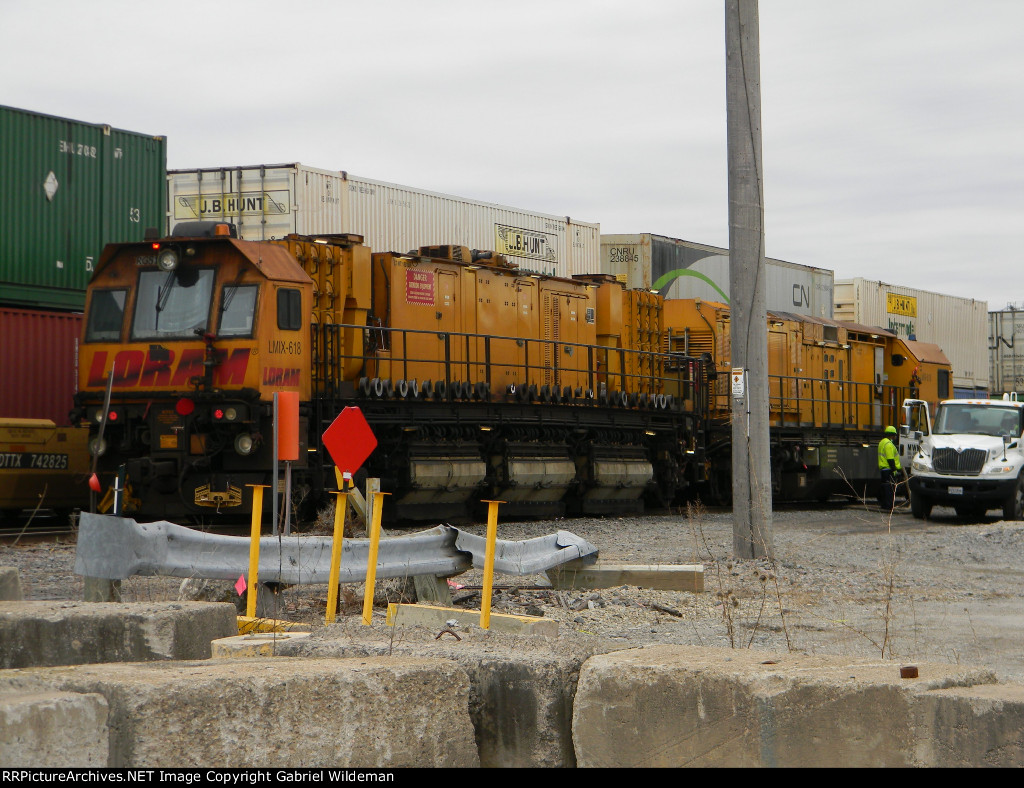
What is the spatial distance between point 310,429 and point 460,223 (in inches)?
416

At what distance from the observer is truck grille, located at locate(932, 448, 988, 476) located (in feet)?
71.7

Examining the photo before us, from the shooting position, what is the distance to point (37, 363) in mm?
18562

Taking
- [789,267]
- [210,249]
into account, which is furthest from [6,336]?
[789,267]

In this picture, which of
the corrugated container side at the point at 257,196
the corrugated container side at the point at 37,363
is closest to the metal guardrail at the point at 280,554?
the corrugated container side at the point at 37,363

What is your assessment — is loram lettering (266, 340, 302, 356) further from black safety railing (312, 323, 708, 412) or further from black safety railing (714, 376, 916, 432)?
black safety railing (714, 376, 916, 432)

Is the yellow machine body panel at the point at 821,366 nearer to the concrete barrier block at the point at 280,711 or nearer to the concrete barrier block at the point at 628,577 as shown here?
the concrete barrier block at the point at 628,577

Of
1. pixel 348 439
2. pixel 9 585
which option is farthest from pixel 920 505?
pixel 9 585

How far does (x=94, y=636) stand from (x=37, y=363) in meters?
14.5

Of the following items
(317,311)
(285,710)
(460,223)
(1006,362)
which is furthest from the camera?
(1006,362)

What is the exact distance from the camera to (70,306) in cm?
1969

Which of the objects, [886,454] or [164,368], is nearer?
[164,368]

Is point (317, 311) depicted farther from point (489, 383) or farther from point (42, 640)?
point (42, 640)

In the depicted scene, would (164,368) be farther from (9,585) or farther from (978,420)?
(978,420)

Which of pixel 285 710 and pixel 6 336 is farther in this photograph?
pixel 6 336
